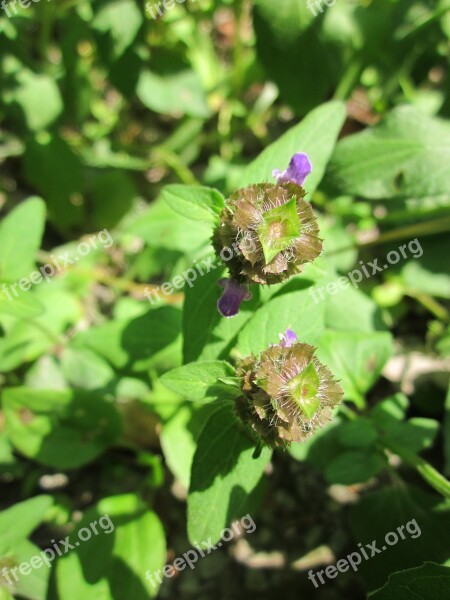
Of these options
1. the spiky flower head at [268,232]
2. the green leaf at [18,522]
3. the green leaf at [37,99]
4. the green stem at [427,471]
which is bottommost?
the green stem at [427,471]

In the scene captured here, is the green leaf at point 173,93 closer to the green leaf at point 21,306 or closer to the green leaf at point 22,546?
the green leaf at point 21,306

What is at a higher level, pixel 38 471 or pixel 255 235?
pixel 255 235

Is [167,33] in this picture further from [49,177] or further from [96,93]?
[49,177]

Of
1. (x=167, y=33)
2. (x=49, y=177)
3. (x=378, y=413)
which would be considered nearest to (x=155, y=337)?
(x=378, y=413)

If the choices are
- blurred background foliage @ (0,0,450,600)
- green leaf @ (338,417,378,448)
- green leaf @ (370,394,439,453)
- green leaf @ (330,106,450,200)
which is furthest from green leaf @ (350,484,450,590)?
green leaf @ (330,106,450,200)

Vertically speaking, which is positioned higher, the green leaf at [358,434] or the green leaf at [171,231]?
the green leaf at [171,231]

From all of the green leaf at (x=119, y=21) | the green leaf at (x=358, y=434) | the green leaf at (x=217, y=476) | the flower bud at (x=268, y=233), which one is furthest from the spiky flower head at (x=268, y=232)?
the green leaf at (x=119, y=21)

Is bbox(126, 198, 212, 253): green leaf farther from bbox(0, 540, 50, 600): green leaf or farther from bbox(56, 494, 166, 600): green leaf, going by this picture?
bbox(0, 540, 50, 600): green leaf
